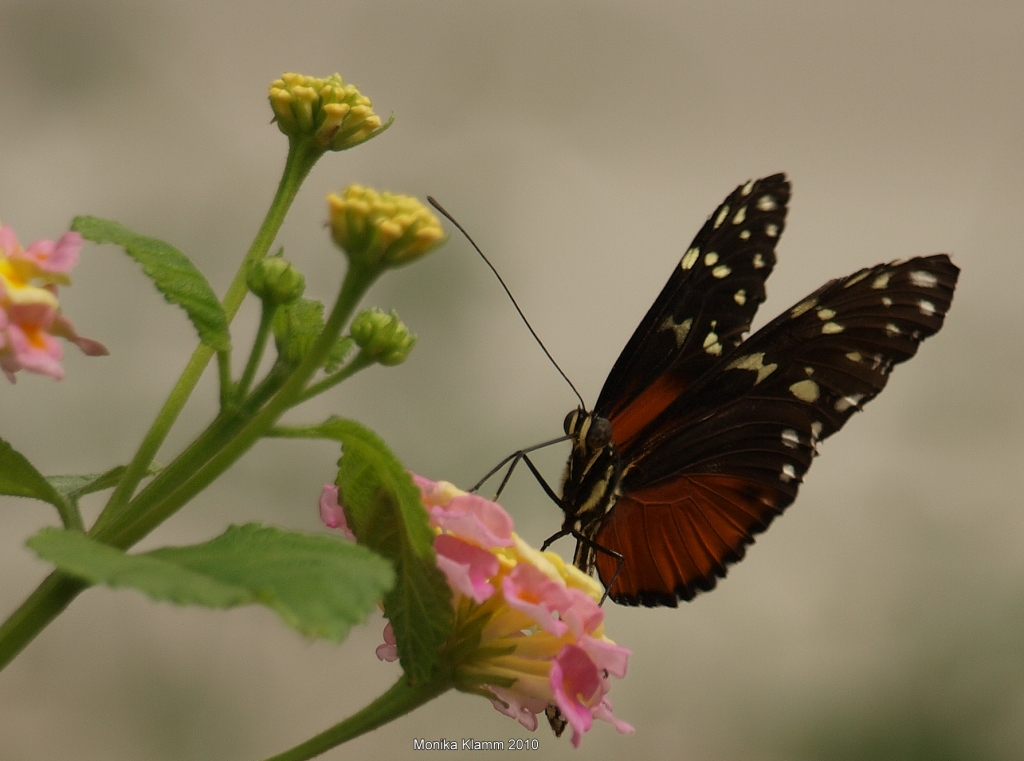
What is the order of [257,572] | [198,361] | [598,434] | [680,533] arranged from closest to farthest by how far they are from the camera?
[257,572], [198,361], [598,434], [680,533]

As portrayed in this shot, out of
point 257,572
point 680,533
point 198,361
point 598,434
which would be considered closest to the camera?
point 257,572

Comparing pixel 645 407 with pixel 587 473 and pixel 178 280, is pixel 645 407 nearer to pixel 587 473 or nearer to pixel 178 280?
pixel 587 473

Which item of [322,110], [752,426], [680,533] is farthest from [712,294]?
[322,110]

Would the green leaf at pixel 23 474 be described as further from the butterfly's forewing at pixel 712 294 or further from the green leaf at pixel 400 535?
the butterfly's forewing at pixel 712 294

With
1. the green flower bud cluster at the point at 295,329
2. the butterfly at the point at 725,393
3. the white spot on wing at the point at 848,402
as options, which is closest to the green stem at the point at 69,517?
the green flower bud cluster at the point at 295,329

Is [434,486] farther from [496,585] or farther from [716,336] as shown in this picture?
[716,336]

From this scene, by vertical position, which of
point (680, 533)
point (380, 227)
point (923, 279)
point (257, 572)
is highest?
point (923, 279)

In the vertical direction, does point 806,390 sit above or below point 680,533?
above
